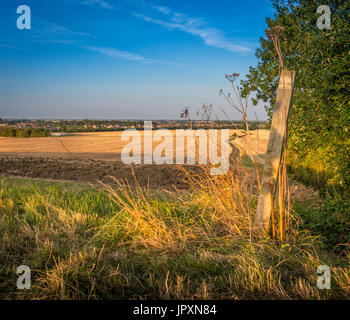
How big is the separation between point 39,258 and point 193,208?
2.63 metres

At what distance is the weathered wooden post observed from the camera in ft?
12.0

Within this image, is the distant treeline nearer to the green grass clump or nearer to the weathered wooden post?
the green grass clump

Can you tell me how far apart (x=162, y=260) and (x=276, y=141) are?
2.19 m

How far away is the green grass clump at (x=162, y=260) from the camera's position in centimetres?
262

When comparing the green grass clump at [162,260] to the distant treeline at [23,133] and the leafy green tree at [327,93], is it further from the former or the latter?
the distant treeline at [23,133]

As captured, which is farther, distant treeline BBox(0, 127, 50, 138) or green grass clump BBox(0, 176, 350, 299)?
distant treeline BBox(0, 127, 50, 138)

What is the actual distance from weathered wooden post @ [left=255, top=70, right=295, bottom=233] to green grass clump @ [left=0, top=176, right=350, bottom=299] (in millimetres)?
485

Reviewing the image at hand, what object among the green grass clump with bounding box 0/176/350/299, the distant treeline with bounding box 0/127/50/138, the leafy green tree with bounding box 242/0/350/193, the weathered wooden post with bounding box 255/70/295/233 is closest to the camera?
the green grass clump with bounding box 0/176/350/299

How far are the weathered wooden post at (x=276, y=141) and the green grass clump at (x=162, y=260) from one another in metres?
0.49

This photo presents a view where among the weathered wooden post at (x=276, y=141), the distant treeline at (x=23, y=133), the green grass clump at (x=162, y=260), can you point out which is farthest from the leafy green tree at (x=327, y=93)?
the distant treeline at (x=23, y=133)

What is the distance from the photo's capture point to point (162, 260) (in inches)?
121

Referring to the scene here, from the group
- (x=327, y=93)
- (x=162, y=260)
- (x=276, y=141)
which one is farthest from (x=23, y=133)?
(x=276, y=141)

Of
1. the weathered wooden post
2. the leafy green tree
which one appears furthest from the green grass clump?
the leafy green tree
